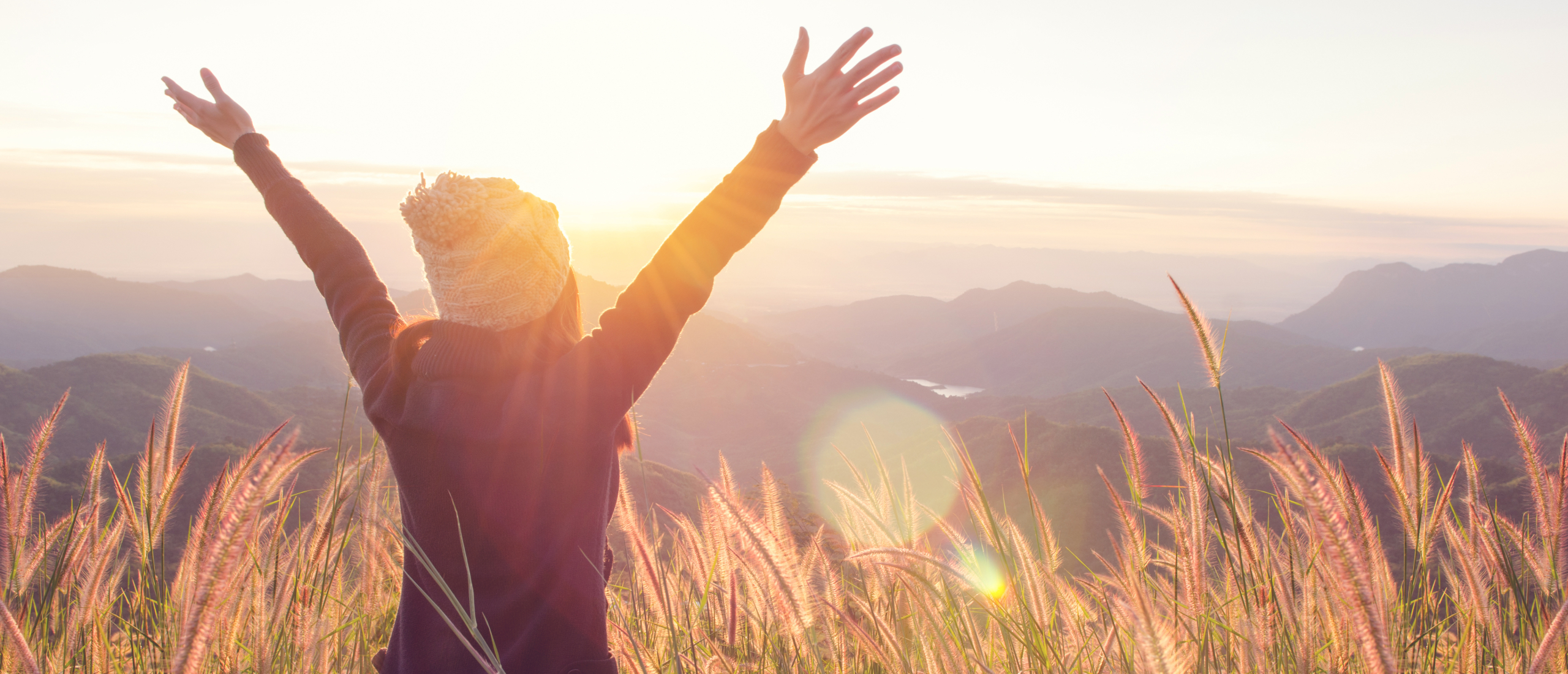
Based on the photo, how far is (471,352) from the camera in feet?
6.11

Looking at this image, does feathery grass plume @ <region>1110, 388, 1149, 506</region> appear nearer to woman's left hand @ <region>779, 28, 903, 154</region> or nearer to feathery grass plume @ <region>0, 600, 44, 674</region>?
woman's left hand @ <region>779, 28, 903, 154</region>

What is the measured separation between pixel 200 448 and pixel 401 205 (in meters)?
52.1

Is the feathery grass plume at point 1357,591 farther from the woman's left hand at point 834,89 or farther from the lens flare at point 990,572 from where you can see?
the woman's left hand at point 834,89

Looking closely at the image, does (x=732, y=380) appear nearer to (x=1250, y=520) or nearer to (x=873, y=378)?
(x=873, y=378)

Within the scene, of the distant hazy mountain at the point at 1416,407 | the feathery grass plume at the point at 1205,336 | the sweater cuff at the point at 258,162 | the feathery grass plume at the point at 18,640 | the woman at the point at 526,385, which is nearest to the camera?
the feathery grass plume at the point at 18,640

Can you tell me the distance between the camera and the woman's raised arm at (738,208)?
178cm

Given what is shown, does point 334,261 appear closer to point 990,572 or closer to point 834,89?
point 834,89

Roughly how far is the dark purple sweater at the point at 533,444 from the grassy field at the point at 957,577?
0.51ft

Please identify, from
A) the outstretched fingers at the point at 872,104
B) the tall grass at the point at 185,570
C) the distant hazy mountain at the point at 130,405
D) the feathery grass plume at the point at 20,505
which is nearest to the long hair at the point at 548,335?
the tall grass at the point at 185,570

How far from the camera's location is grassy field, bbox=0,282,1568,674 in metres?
1.89

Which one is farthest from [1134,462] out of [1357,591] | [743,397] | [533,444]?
[743,397]

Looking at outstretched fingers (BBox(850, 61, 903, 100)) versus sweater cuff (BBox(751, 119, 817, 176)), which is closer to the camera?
outstretched fingers (BBox(850, 61, 903, 100))

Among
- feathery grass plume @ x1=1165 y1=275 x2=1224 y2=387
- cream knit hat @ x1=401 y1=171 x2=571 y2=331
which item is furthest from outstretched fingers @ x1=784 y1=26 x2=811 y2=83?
feathery grass plume @ x1=1165 y1=275 x2=1224 y2=387

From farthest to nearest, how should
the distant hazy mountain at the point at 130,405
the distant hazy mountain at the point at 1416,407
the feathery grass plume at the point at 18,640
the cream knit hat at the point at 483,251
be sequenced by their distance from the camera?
the distant hazy mountain at the point at 1416,407 < the distant hazy mountain at the point at 130,405 < the cream knit hat at the point at 483,251 < the feathery grass plume at the point at 18,640
